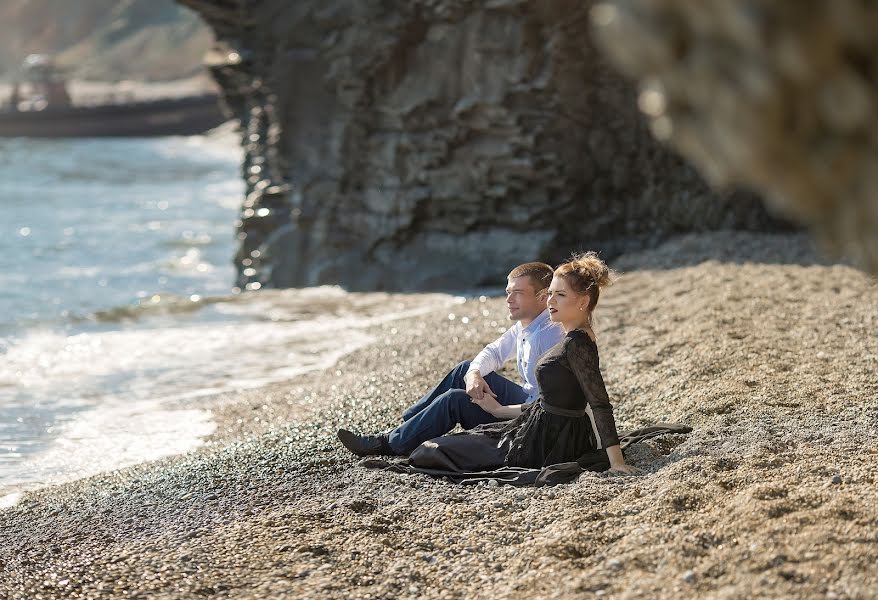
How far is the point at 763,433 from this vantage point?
540 centimetres

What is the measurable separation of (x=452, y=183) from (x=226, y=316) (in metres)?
3.21

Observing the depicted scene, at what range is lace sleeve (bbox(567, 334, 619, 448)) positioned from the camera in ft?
16.6

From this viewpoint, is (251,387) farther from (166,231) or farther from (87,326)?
(166,231)

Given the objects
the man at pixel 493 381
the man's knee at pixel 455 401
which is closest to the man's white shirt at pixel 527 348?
the man at pixel 493 381

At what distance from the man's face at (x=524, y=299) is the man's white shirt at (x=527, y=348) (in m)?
0.05

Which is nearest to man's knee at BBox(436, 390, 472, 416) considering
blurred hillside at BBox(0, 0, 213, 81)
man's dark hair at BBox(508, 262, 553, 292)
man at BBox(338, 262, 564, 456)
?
man at BBox(338, 262, 564, 456)

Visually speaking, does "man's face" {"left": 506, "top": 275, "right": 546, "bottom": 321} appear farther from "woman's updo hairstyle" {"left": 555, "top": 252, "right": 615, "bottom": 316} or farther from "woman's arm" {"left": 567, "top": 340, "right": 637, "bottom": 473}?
"woman's arm" {"left": 567, "top": 340, "right": 637, "bottom": 473}

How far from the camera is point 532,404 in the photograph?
5434mm

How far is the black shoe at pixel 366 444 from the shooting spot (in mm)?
5914

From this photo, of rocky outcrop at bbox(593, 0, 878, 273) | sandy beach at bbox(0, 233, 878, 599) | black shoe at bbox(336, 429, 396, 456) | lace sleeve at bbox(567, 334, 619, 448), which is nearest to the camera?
rocky outcrop at bbox(593, 0, 878, 273)

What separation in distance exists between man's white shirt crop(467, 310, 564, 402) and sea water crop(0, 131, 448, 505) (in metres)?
2.70

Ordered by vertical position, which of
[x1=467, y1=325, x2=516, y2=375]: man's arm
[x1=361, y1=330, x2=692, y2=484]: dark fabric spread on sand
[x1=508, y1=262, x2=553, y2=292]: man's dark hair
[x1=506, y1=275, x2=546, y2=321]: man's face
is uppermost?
[x1=508, y1=262, x2=553, y2=292]: man's dark hair

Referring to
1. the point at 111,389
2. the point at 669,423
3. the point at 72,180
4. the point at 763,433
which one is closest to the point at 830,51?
the point at 763,433

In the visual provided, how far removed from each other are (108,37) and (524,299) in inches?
2857
